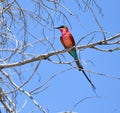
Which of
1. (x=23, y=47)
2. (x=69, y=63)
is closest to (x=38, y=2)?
(x=23, y=47)

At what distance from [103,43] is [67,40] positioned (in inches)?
76.7

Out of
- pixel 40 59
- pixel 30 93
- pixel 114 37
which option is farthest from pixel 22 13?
pixel 114 37

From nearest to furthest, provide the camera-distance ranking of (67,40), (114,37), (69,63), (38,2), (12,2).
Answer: (114,37) < (69,63) < (12,2) < (38,2) < (67,40)

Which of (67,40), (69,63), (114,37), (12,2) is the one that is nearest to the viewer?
(114,37)

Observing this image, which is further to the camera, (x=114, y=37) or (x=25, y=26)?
(x=25, y=26)

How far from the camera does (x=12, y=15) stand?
7.15 feet

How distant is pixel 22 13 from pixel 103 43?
513 millimetres

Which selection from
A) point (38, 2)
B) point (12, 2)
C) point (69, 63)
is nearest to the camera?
point (69, 63)

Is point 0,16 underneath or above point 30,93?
above

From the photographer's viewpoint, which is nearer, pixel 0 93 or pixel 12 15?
pixel 0 93

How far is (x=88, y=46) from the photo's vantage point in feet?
6.17

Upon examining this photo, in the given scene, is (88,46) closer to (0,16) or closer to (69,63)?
(69,63)

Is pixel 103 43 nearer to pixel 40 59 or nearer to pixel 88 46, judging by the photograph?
pixel 88 46

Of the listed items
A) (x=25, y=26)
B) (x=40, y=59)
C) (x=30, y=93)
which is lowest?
(x=30, y=93)
